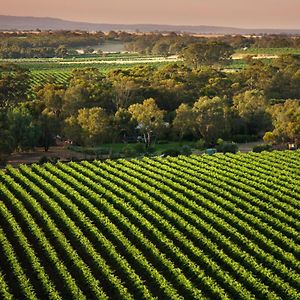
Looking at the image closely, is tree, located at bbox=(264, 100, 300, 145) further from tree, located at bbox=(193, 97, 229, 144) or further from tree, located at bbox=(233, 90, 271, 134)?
tree, located at bbox=(193, 97, 229, 144)

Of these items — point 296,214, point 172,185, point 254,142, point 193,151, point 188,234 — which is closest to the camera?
point 188,234

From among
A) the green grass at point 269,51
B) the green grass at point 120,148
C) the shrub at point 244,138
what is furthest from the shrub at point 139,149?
the green grass at point 269,51

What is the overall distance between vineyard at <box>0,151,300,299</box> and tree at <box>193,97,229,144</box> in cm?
1591

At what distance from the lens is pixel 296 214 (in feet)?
84.0

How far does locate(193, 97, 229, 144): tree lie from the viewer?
50.4 m

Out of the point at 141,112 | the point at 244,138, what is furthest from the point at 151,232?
the point at 244,138

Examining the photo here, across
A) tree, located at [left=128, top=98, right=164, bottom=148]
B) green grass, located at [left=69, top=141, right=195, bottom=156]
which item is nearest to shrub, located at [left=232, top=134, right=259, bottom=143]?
green grass, located at [left=69, top=141, right=195, bottom=156]

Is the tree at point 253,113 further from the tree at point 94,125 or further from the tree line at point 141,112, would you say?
the tree at point 94,125

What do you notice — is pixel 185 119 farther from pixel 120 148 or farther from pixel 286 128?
pixel 286 128

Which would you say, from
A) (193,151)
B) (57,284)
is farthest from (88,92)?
(57,284)

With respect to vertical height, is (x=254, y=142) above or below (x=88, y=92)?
below

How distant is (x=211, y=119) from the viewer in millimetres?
50469

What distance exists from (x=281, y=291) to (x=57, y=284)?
26.4 feet

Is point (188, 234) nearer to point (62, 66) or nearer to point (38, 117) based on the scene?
point (38, 117)
